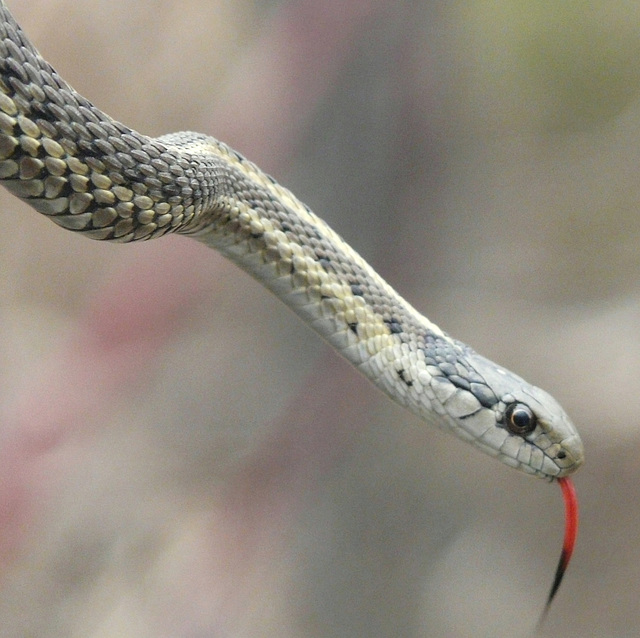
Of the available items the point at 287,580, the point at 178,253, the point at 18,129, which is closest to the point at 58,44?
the point at 178,253

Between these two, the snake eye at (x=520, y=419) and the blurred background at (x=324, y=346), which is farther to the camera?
the blurred background at (x=324, y=346)

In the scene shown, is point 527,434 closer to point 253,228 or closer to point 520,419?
point 520,419

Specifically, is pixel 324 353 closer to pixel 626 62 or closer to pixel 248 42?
pixel 248 42

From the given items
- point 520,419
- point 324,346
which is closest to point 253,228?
point 520,419

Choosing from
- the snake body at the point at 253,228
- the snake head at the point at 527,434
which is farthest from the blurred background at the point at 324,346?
the snake head at the point at 527,434

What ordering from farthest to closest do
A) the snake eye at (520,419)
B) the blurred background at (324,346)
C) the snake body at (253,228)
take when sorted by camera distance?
the blurred background at (324,346) < the snake eye at (520,419) < the snake body at (253,228)

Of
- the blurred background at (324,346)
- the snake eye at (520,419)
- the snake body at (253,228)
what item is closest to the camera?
the snake body at (253,228)

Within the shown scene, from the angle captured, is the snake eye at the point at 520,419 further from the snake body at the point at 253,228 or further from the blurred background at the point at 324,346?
the blurred background at the point at 324,346

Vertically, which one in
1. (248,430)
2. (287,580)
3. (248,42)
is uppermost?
(248,42)
